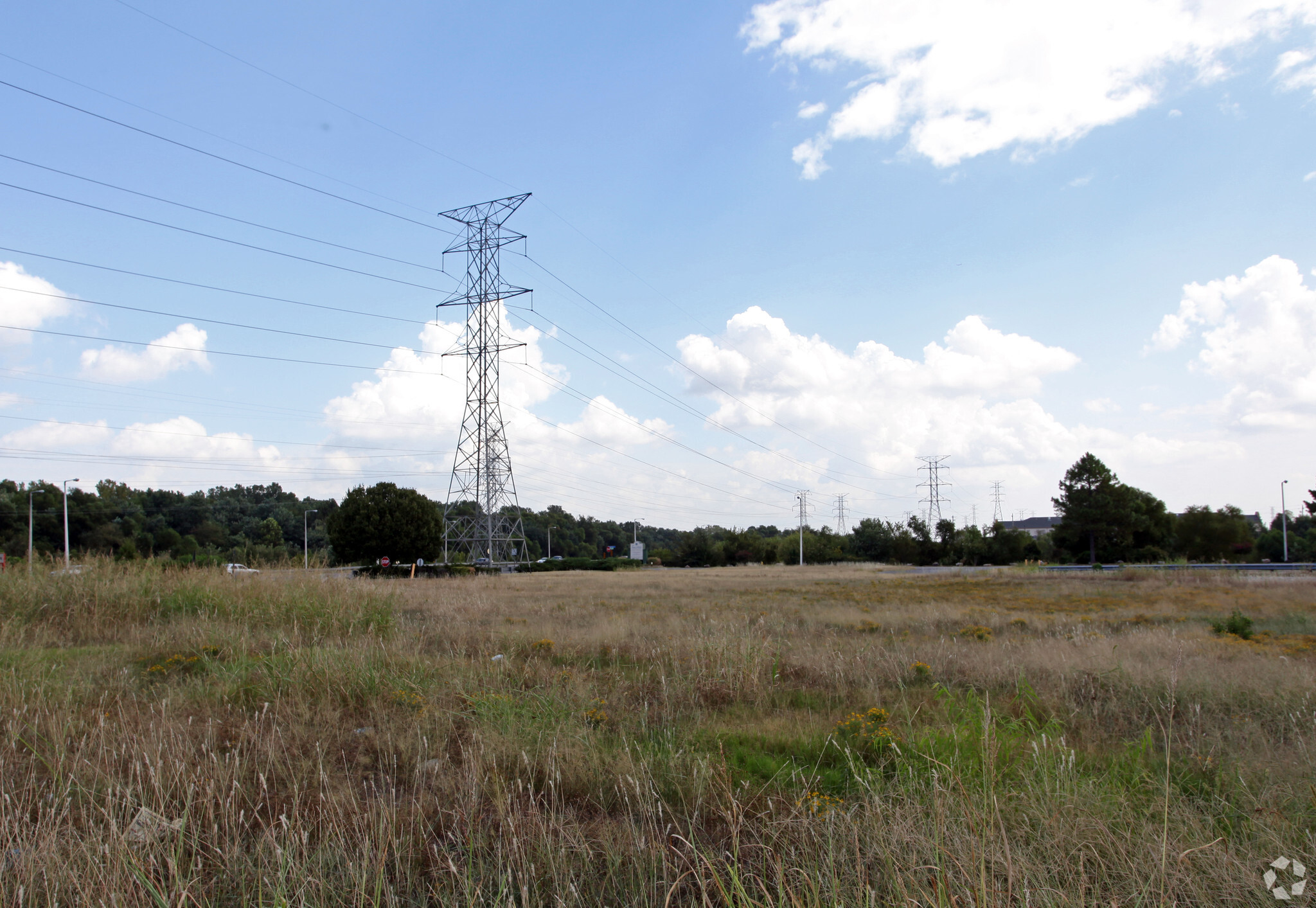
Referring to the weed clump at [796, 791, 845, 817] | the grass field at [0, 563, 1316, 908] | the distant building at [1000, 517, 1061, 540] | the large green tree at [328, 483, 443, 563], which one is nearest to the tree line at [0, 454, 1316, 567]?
the large green tree at [328, 483, 443, 563]

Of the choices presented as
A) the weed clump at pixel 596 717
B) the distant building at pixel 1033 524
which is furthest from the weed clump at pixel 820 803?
the distant building at pixel 1033 524

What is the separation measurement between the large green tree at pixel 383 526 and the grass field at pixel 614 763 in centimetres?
4494

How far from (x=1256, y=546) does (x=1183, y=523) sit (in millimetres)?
10837

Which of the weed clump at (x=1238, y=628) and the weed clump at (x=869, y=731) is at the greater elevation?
the weed clump at (x=869, y=731)

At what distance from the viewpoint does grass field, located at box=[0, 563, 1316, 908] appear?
3.11 m

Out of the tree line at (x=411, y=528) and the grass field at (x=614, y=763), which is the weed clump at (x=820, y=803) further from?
the tree line at (x=411, y=528)

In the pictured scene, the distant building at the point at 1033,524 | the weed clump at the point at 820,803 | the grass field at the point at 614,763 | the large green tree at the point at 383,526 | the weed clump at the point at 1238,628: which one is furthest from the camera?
the distant building at the point at 1033,524

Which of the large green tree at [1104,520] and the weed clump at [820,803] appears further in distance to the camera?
the large green tree at [1104,520]

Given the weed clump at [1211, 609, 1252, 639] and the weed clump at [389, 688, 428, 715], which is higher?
the weed clump at [389, 688, 428, 715]

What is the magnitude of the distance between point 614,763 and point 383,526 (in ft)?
179

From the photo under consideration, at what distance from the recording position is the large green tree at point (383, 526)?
54875 mm

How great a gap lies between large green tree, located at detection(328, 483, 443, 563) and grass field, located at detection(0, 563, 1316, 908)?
44.9 m

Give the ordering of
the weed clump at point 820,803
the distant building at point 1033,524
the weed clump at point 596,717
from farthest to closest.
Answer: the distant building at point 1033,524 < the weed clump at point 596,717 < the weed clump at point 820,803

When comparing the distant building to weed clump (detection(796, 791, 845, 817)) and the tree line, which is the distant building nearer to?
the tree line
